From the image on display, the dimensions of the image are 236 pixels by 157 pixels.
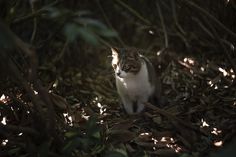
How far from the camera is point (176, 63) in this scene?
5.82 metres

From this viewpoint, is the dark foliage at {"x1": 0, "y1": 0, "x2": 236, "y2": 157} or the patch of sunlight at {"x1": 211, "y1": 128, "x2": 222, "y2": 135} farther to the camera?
the patch of sunlight at {"x1": 211, "y1": 128, "x2": 222, "y2": 135}

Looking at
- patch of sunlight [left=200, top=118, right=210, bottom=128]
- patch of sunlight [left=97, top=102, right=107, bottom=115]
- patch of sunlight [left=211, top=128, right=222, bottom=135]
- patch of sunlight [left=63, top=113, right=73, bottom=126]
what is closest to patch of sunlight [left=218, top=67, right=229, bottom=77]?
patch of sunlight [left=200, top=118, right=210, bottom=128]

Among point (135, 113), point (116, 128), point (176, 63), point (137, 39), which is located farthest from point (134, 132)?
point (137, 39)

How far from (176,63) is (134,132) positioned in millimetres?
1719

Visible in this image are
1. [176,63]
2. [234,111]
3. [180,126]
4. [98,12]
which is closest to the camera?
[180,126]

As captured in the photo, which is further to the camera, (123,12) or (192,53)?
(123,12)

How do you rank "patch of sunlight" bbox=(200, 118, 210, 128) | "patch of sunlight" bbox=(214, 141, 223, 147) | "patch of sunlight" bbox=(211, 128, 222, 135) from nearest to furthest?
1. "patch of sunlight" bbox=(214, 141, 223, 147)
2. "patch of sunlight" bbox=(211, 128, 222, 135)
3. "patch of sunlight" bbox=(200, 118, 210, 128)

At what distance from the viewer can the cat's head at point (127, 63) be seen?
15.5ft

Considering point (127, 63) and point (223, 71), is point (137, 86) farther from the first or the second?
point (223, 71)

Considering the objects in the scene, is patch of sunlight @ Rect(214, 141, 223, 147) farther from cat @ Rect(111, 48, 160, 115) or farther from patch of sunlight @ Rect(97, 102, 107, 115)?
patch of sunlight @ Rect(97, 102, 107, 115)

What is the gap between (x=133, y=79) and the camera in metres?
4.86

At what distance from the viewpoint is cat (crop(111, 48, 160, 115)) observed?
474 centimetres

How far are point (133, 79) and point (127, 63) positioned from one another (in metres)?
0.21

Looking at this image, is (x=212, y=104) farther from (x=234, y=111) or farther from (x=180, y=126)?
(x=180, y=126)
